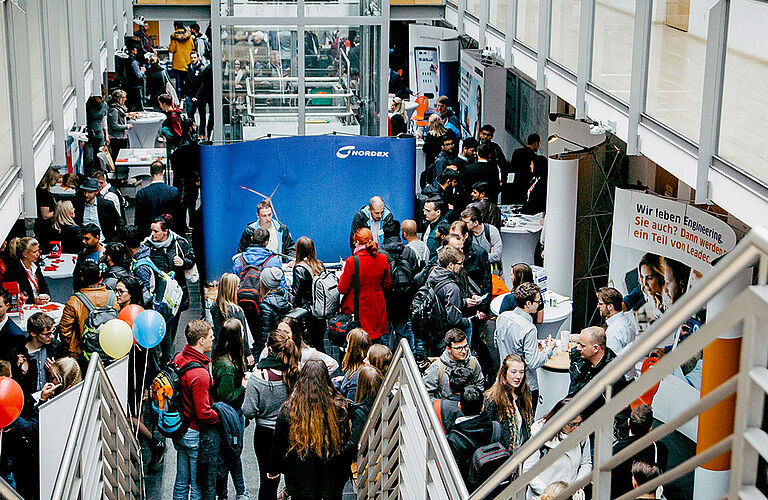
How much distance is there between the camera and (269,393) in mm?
5641

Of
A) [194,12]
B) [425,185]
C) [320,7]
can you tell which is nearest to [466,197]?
[425,185]

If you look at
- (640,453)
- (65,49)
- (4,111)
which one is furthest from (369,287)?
(65,49)

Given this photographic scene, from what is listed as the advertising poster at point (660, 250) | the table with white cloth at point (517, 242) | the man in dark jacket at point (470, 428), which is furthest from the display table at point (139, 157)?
the man in dark jacket at point (470, 428)

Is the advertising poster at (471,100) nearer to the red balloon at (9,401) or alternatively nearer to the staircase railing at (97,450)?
the staircase railing at (97,450)

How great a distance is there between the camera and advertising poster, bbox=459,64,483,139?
46.2 ft

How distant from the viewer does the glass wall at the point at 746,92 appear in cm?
495

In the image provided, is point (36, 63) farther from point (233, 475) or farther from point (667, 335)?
point (667, 335)

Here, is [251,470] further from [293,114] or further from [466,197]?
[293,114]

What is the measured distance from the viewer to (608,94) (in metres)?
7.86

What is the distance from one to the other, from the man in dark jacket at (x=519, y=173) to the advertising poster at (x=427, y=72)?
19.5 feet

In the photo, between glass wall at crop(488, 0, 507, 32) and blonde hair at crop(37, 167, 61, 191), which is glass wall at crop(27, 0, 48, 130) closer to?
blonde hair at crop(37, 167, 61, 191)

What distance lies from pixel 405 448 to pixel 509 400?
49.8 inches

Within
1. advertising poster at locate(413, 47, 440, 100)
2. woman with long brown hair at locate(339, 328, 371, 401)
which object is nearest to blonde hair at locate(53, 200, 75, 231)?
woman with long brown hair at locate(339, 328, 371, 401)

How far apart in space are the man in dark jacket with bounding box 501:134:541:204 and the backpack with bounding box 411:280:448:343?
422cm
